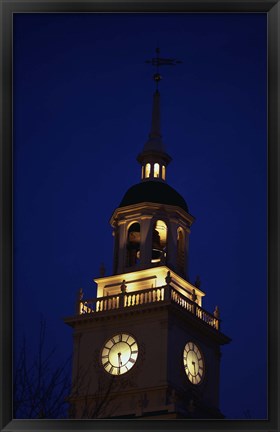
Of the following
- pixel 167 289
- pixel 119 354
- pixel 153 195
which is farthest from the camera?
pixel 153 195

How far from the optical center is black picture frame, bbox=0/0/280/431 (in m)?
18.7

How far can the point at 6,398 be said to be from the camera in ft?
61.8

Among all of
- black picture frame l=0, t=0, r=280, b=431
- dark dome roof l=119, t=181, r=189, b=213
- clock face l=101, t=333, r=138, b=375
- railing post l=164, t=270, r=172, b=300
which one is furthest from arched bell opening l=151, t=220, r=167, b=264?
black picture frame l=0, t=0, r=280, b=431

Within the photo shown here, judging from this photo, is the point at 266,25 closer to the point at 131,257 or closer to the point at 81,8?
the point at 81,8

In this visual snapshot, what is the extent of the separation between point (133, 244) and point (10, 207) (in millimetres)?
19058

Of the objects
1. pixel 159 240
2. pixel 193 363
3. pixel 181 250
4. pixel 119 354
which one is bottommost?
pixel 193 363

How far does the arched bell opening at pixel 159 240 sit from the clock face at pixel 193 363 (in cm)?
270

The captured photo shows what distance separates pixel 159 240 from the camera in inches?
1496

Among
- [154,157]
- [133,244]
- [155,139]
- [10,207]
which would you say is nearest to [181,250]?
[133,244]

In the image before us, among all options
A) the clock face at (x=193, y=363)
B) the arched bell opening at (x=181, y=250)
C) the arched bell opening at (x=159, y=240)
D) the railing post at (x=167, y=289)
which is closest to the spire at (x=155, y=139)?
the arched bell opening at (x=159, y=240)

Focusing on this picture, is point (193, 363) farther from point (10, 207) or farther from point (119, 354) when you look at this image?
point (10, 207)

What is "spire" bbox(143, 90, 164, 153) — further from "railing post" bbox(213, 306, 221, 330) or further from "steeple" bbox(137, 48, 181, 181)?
"railing post" bbox(213, 306, 221, 330)

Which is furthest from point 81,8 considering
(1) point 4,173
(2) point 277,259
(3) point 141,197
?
(3) point 141,197

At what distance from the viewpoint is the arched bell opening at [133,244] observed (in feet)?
124
